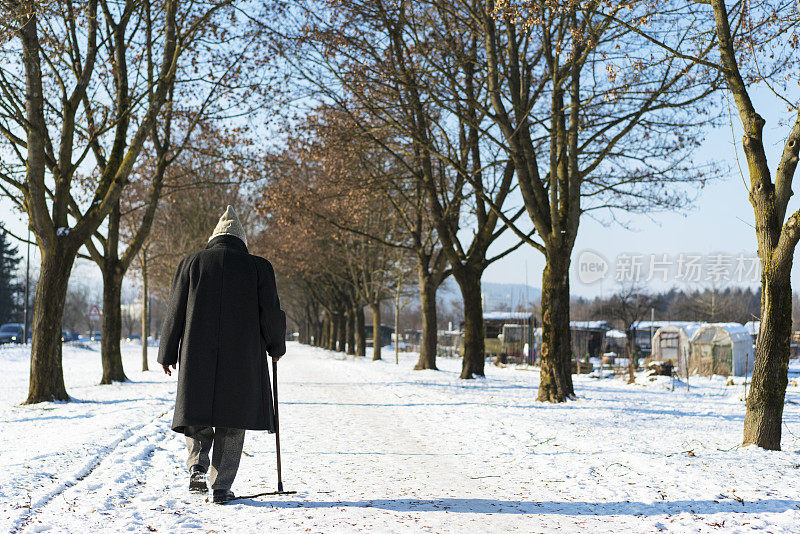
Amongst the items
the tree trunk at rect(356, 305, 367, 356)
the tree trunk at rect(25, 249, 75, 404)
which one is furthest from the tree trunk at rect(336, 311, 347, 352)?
the tree trunk at rect(25, 249, 75, 404)

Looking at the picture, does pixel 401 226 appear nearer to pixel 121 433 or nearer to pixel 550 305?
pixel 550 305

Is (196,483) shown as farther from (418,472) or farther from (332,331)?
(332,331)

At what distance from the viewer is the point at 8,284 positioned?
7162cm

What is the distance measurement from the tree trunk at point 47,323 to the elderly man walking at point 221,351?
8193 mm

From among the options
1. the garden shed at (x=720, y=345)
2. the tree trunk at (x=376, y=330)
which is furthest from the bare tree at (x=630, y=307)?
the tree trunk at (x=376, y=330)

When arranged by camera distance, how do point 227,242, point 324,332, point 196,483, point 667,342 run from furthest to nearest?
point 324,332 → point 667,342 → point 227,242 → point 196,483

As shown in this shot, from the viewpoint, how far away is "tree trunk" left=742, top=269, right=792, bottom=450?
7741mm

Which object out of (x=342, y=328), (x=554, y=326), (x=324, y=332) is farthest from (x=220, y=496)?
(x=324, y=332)

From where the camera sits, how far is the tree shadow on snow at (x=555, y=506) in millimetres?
5117

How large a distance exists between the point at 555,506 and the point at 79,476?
3945 mm

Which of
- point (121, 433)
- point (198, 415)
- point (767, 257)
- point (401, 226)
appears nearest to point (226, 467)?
point (198, 415)

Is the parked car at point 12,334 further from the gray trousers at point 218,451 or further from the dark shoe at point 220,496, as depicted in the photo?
the dark shoe at point 220,496

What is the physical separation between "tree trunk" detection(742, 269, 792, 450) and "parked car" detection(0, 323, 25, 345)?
51.7m

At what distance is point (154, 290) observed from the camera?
38.6m
